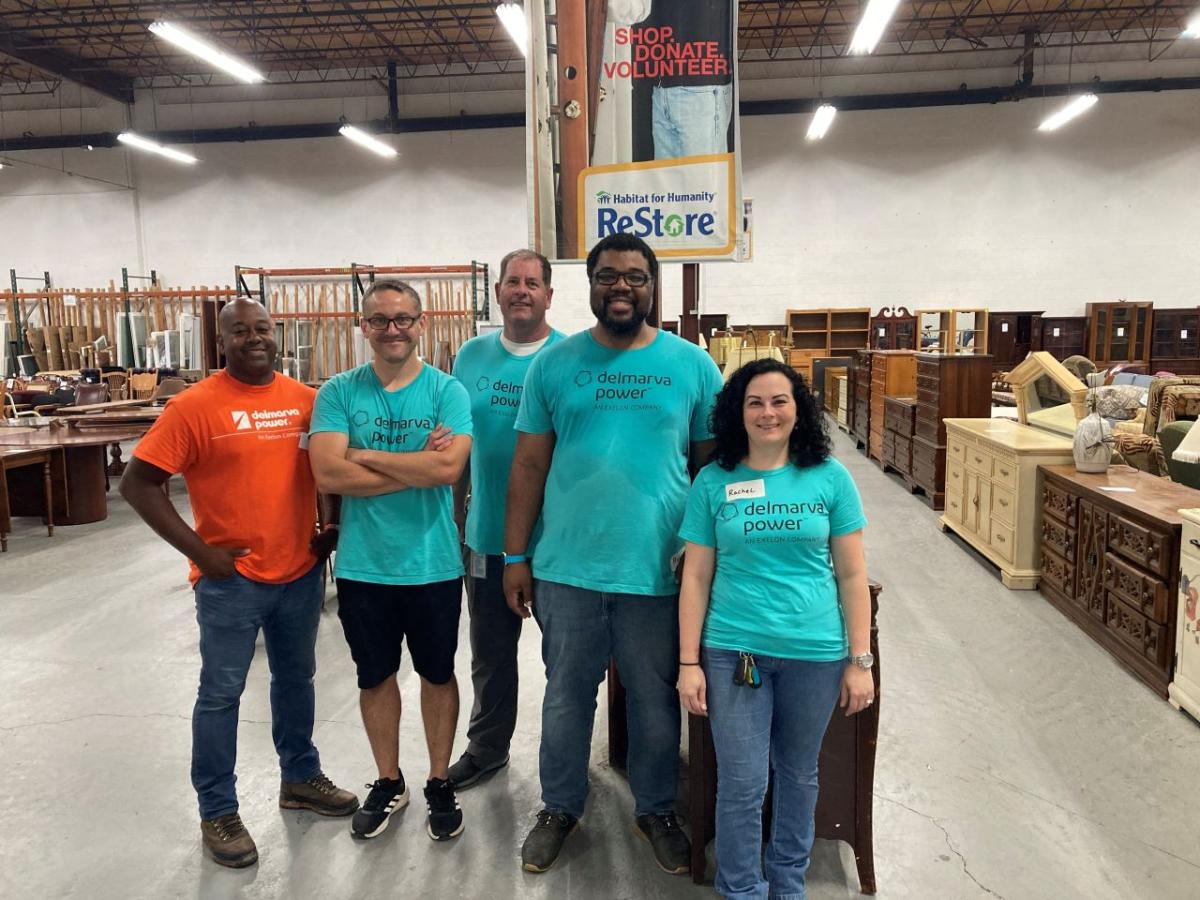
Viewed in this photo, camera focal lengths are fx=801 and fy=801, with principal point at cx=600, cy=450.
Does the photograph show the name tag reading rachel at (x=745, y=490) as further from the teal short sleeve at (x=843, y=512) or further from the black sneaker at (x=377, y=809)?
the black sneaker at (x=377, y=809)

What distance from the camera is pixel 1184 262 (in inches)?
596

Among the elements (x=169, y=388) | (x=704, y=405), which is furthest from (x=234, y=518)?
(x=169, y=388)

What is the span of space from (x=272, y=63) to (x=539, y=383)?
1703cm

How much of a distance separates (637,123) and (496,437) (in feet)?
4.14

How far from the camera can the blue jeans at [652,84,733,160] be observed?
9.27ft

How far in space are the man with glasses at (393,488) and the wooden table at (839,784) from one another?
814mm

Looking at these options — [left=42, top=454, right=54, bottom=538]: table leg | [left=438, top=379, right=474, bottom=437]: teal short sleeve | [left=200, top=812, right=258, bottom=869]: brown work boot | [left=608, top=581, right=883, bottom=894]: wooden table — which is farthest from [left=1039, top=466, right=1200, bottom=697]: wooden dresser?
[left=42, top=454, right=54, bottom=538]: table leg

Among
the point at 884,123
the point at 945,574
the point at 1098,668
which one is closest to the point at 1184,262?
the point at 884,123

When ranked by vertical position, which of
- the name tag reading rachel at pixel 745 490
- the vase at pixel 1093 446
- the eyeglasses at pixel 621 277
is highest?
the eyeglasses at pixel 621 277

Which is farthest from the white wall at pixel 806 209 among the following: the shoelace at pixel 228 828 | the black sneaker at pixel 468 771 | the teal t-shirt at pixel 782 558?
the shoelace at pixel 228 828

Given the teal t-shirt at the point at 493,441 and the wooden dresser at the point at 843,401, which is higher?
the teal t-shirt at the point at 493,441

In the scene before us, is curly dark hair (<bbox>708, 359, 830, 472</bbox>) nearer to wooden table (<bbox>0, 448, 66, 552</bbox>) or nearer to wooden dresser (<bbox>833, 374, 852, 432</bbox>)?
wooden table (<bbox>0, 448, 66, 552</bbox>)

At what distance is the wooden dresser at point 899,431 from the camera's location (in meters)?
8.17

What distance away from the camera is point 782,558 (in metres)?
1.90
